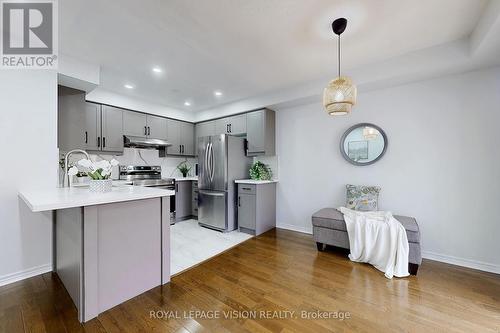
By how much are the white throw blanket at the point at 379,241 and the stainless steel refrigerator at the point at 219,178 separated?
6.63 feet

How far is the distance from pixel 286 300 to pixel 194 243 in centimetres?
180

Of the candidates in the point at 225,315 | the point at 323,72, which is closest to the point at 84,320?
the point at 225,315

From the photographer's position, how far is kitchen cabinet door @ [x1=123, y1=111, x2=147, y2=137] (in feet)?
13.2

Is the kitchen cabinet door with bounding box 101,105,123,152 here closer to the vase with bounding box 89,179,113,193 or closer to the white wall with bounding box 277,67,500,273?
the vase with bounding box 89,179,113,193

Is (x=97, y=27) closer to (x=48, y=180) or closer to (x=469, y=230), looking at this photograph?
(x=48, y=180)

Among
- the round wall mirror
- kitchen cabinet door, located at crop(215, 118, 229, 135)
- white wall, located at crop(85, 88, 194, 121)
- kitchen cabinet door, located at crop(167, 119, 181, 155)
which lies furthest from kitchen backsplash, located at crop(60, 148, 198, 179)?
the round wall mirror

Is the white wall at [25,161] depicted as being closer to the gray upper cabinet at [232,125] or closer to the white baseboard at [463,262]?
the gray upper cabinet at [232,125]

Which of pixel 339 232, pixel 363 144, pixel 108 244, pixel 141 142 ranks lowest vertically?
pixel 339 232

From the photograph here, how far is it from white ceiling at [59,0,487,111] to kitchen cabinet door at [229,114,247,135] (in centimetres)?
112

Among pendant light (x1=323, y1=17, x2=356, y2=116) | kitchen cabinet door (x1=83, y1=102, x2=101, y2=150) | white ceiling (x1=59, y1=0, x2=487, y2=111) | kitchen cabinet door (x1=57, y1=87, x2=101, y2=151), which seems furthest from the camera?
kitchen cabinet door (x1=83, y1=102, x2=101, y2=150)

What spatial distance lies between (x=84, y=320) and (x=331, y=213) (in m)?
2.94

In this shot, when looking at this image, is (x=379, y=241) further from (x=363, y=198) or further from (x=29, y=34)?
(x=29, y=34)

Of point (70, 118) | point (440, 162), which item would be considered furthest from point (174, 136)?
point (440, 162)

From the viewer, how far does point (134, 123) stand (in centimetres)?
412
